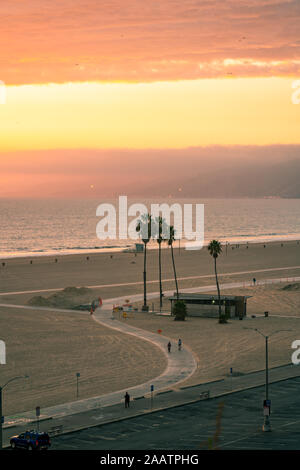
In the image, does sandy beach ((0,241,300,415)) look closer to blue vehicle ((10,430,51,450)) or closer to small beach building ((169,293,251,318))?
small beach building ((169,293,251,318))

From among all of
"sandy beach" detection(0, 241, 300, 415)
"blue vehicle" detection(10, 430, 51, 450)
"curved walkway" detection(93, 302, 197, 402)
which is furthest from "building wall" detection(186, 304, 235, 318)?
"blue vehicle" detection(10, 430, 51, 450)

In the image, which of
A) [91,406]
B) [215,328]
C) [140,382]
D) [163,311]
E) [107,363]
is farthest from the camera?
[163,311]

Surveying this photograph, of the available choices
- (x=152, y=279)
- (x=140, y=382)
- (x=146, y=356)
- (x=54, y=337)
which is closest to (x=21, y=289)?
(x=152, y=279)

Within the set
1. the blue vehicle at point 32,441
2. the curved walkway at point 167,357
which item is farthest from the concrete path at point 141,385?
the blue vehicle at point 32,441

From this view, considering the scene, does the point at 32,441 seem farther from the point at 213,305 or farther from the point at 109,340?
the point at 213,305

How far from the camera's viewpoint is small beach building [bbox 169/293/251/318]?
3066 inches

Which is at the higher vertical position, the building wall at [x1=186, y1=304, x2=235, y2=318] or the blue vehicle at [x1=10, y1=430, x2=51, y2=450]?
the building wall at [x1=186, y1=304, x2=235, y2=318]

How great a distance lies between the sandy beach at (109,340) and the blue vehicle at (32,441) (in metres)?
7.20

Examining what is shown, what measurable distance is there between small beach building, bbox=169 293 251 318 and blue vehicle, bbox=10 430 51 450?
4176cm

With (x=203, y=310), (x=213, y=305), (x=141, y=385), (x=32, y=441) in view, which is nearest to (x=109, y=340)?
(x=141, y=385)

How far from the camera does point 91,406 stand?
4441cm
